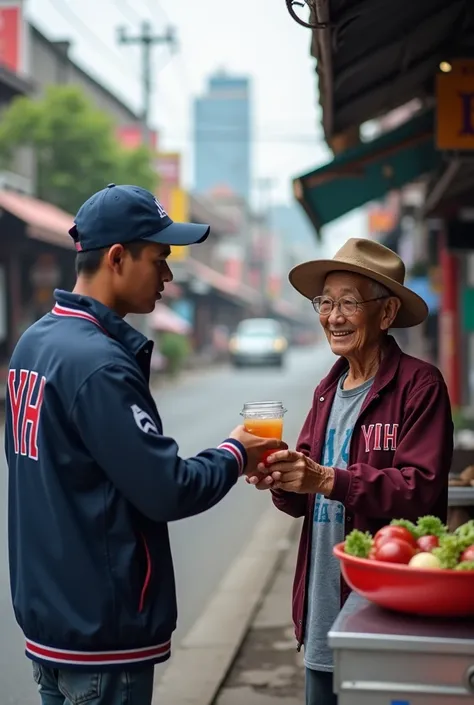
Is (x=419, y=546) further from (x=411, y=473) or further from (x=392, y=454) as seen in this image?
(x=392, y=454)

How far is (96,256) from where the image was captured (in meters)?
2.73

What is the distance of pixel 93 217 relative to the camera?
107 inches

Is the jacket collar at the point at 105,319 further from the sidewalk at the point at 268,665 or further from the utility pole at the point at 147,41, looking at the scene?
the utility pole at the point at 147,41

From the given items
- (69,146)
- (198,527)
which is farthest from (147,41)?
(198,527)

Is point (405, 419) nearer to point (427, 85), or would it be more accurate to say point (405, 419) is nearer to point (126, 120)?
point (427, 85)

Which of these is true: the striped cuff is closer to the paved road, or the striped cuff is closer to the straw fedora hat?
the straw fedora hat

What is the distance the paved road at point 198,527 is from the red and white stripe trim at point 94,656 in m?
3.06

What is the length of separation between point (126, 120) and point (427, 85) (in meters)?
36.9

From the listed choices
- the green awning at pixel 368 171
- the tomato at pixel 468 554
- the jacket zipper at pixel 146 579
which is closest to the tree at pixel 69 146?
the green awning at pixel 368 171

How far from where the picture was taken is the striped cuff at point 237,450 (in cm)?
278

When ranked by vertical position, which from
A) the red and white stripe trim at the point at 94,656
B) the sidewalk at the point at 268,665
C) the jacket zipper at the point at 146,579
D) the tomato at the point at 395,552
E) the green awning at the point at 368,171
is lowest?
the sidewalk at the point at 268,665

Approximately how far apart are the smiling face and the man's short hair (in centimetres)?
75

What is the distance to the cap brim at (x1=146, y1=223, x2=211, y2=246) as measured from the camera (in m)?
2.74

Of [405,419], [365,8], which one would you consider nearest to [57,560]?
[405,419]
